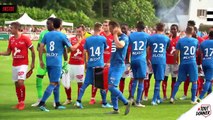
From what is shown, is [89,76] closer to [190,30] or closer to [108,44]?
[108,44]

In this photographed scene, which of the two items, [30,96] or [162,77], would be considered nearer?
[162,77]

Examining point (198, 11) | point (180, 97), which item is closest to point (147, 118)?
point (180, 97)

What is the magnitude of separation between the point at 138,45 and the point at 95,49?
129 cm

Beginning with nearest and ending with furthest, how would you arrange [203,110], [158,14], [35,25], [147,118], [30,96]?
1. [203,110]
2. [147,118]
3. [30,96]
4. [35,25]
5. [158,14]

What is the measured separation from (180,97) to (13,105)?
17.3 feet

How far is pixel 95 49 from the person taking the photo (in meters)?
14.0

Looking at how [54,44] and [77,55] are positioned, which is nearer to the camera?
[54,44]

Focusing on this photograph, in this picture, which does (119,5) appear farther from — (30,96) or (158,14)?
(30,96)

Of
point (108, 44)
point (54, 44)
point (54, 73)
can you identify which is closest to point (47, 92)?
point (54, 73)

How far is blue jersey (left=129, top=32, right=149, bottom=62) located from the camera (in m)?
14.6

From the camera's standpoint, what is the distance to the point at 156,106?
1495cm

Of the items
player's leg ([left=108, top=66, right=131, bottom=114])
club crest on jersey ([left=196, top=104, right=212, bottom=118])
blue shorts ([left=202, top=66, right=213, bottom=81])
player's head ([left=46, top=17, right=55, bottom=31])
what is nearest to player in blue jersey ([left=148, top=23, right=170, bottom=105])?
blue shorts ([left=202, top=66, right=213, bottom=81])

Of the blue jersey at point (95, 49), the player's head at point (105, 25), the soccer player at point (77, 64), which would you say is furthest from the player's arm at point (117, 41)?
the soccer player at point (77, 64)

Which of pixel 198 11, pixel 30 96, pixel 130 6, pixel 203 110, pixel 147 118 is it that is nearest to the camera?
pixel 203 110
